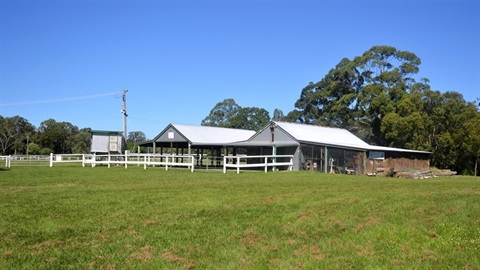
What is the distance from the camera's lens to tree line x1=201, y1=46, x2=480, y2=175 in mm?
40931

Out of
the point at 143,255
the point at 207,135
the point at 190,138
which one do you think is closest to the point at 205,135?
the point at 207,135

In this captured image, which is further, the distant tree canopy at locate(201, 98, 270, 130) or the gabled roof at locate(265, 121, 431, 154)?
the distant tree canopy at locate(201, 98, 270, 130)

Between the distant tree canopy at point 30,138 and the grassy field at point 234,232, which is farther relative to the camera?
the distant tree canopy at point 30,138

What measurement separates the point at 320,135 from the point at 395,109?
11.6 meters

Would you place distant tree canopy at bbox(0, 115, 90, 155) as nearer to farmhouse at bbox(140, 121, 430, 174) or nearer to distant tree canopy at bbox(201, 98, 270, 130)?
distant tree canopy at bbox(201, 98, 270, 130)

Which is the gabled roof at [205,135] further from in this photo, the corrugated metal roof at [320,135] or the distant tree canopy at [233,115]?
the distant tree canopy at [233,115]

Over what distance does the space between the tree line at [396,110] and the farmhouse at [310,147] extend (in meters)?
3.49

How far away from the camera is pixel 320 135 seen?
40.1 meters

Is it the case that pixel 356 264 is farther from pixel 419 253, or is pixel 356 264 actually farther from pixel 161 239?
pixel 161 239

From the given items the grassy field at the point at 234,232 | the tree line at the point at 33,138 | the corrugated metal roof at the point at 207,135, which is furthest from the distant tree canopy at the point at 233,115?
the grassy field at the point at 234,232

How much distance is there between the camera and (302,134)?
37.1 metres

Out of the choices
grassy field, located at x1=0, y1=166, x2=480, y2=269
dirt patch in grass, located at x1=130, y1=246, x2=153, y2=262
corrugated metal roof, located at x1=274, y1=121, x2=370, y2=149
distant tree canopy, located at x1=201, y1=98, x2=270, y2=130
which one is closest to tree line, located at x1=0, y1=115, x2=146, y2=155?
distant tree canopy, located at x1=201, y1=98, x2=270, y2=130

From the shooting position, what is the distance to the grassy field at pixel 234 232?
238 inches

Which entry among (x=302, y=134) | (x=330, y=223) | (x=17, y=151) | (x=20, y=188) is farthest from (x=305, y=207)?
(x=17, y=151)
